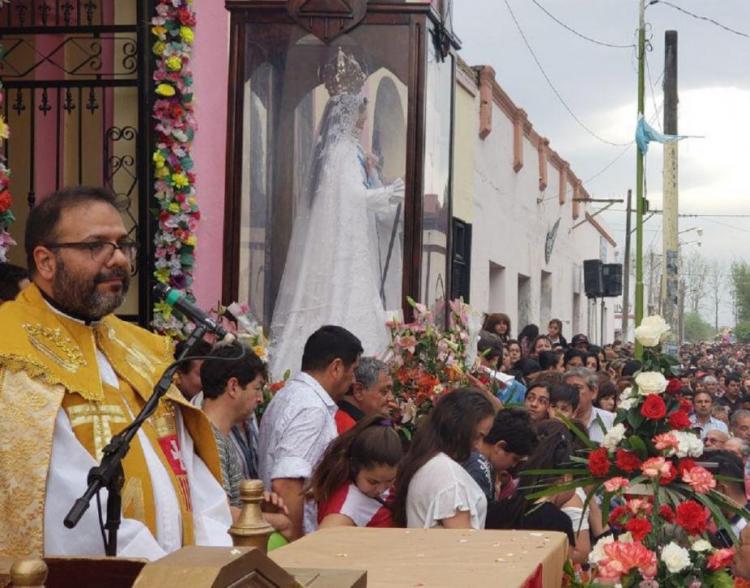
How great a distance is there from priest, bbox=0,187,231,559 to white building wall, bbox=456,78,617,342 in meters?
15.0

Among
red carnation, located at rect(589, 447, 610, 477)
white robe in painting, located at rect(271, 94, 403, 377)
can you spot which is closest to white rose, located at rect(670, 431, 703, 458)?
red carnation, located at rect(589, 447, 610, 477)

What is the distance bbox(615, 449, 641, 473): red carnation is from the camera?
508cm

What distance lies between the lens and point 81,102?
920cm

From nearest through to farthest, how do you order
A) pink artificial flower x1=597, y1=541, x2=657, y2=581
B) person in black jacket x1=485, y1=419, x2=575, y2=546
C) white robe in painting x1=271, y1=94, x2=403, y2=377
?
pink artificial flower x1=597, y1=541, x2=657, y2=581
person in black jacket x1=485, y1=419, x2=575, y2=546
white robe in painting x1=271, y1=94, x2=403, y2=377

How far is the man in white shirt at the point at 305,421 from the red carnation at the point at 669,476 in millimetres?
1526

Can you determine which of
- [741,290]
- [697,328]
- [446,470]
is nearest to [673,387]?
[446,470]

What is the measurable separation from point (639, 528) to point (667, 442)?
0.36m

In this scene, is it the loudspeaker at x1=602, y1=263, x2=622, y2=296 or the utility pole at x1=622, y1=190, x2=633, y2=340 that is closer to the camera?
the loudspeaker at x1=602, y1=263, x2=622, y2=296

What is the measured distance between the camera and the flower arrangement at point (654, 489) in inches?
188

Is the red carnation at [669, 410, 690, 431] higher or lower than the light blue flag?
lower

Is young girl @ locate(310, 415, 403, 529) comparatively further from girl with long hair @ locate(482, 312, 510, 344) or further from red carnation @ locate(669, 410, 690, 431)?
girl with long hair @ locate(482, 312, 510, 344)

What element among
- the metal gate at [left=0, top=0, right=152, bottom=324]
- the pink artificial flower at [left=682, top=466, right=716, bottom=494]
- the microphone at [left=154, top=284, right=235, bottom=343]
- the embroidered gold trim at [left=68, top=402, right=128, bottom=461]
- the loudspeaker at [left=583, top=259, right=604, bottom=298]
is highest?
the metal gate at [left=0, top=0, right=152, bottom=324]

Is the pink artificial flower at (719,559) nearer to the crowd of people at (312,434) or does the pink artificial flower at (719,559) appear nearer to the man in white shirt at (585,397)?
the crowd of people at (312,434)

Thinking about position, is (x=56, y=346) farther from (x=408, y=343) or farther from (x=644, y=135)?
(x=644, y=135)
